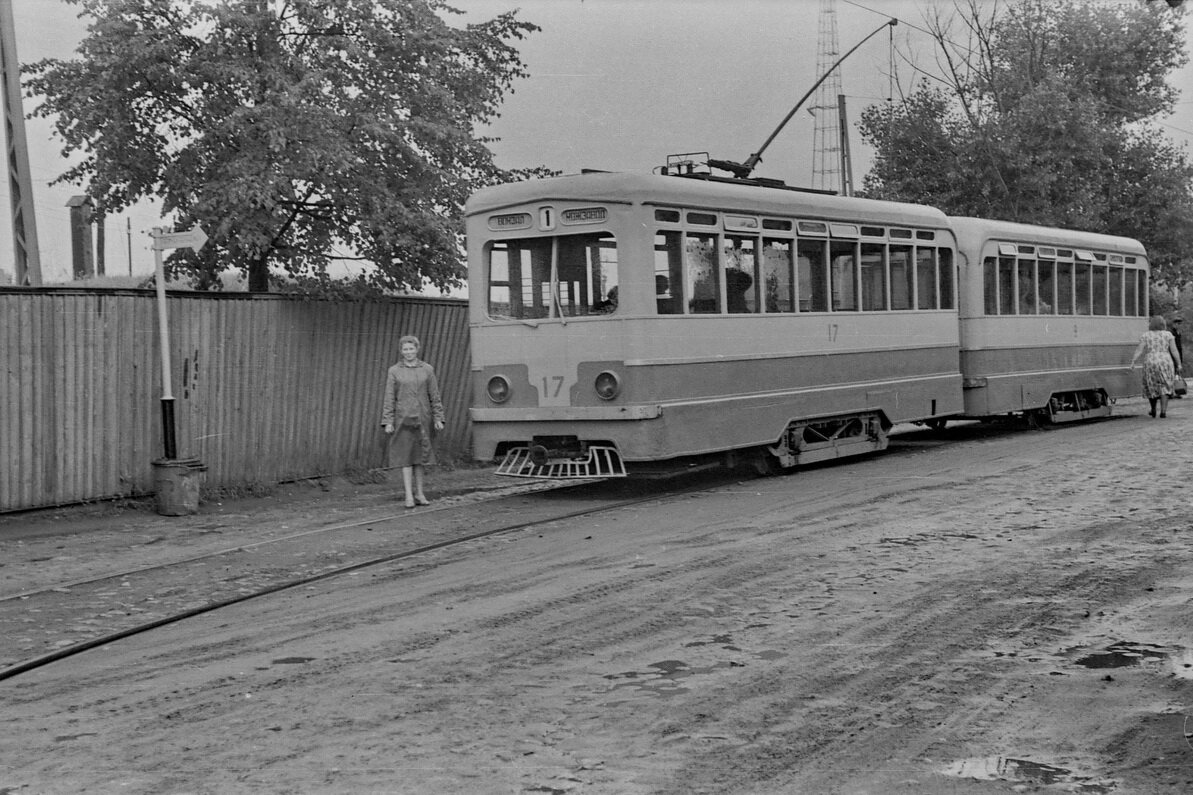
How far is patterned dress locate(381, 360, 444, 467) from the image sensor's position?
13.3 metres

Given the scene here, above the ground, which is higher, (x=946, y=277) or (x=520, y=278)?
(x=946, y=277)

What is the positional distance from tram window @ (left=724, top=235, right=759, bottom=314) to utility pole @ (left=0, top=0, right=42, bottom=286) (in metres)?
7.07

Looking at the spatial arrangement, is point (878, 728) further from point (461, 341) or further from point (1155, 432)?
point (1155, 432)

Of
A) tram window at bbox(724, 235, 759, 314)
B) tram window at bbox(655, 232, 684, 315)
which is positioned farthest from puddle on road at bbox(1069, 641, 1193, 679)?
tram window at bbox(724, 235, 759, 314)

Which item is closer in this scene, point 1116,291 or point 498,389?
point 498,389

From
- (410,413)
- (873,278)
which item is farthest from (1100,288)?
(410,413)

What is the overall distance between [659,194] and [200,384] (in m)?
5.34

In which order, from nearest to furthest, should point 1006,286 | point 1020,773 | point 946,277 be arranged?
point 1020,773
point 946,277
point 1006,286

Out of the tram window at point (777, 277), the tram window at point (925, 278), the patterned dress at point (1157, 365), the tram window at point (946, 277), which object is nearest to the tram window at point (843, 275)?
the tram window at point (777, 277)

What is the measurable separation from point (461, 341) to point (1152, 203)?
76.6 feet

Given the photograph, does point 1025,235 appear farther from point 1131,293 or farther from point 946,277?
point 1131,293

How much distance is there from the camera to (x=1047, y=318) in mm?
20781

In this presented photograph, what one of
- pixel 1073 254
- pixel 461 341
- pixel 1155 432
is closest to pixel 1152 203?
pixel 1073 254

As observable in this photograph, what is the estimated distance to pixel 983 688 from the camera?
5.86 metres
